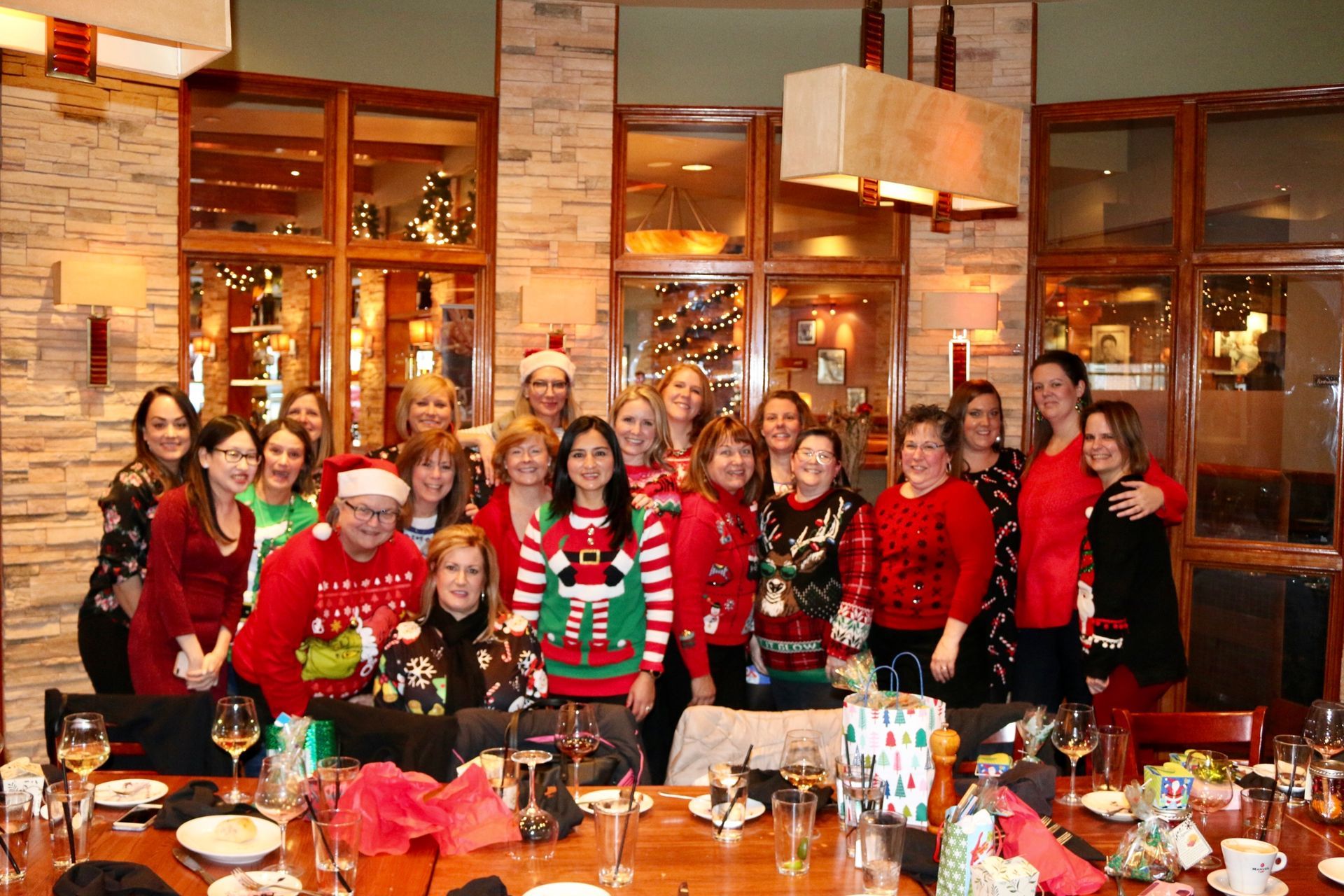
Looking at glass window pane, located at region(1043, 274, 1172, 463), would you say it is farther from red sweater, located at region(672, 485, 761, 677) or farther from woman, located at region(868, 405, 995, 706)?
red sweater, located at region(672, 485, 761, 677)

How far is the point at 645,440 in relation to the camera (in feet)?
14.2

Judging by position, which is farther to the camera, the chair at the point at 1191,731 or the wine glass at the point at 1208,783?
Answer: the chair at the point at 1191,731

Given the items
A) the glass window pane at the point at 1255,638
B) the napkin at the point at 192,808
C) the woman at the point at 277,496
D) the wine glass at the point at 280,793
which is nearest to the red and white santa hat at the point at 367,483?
the woman at the point at 277,496

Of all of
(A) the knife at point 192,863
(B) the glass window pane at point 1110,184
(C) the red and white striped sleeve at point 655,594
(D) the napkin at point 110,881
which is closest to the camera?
(D) the napkin at point 110,881

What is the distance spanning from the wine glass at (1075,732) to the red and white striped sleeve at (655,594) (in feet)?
5.01

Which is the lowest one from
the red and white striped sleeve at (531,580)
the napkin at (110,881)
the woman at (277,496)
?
the napkin at (110,881)

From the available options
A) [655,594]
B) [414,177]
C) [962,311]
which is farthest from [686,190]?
[655,594]

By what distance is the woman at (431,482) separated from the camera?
13.6ft

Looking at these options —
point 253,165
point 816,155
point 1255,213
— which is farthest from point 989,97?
point 816,155

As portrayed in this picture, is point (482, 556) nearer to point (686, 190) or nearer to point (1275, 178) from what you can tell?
point (686, 190)

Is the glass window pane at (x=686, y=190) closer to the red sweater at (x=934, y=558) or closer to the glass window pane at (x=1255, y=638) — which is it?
the red sweater at (x=934, y=558)

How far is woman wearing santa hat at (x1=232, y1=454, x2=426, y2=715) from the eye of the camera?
3.46m

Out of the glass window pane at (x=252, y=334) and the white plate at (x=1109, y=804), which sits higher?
the glass window pane at (x=252, y=334)

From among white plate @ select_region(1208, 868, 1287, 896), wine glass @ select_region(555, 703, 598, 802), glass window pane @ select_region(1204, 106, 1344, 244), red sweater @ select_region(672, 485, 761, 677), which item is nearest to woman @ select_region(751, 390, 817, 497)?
red sweater @ select_region(672, 485, 761, 677)
